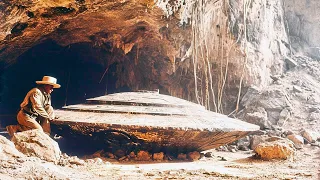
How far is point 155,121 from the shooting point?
379 cm

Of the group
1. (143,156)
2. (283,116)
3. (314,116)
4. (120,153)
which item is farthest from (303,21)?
(120,153)

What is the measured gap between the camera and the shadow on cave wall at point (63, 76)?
7.53 m

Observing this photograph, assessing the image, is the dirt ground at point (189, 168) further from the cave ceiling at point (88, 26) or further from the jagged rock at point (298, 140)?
the cave ceiling at point (88, 26)

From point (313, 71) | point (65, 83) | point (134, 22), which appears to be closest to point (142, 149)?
point (134, 22)

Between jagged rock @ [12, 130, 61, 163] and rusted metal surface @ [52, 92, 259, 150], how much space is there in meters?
0.80

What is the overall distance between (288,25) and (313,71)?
221cm

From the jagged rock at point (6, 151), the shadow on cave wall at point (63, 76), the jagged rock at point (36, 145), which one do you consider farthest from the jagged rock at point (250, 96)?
the jagged rock at point (6, 151)

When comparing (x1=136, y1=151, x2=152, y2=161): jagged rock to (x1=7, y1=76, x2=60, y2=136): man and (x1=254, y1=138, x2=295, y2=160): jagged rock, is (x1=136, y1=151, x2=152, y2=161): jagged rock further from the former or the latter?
(x1=254, y1=138, x2=295, y2=160): jagged rock

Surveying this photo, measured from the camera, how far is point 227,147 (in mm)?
5883

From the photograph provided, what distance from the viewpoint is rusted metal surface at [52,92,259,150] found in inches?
145

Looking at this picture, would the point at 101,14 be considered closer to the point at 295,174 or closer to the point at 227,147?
the point at 227,147

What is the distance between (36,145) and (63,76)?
228 inches

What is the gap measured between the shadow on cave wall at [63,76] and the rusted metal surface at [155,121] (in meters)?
3.26

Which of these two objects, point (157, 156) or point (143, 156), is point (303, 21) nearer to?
point (157, 156)
